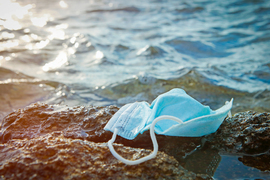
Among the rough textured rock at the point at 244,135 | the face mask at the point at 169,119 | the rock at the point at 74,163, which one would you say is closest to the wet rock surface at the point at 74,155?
the rock at the point at 74,163

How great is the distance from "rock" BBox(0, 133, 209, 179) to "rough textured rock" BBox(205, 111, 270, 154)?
576 millimetres

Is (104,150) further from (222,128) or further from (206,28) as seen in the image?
(206,28)

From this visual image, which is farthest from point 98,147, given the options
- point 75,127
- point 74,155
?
point 75,127

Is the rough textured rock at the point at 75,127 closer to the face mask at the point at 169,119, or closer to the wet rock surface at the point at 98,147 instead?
the wet rock surface at the point at 98,147

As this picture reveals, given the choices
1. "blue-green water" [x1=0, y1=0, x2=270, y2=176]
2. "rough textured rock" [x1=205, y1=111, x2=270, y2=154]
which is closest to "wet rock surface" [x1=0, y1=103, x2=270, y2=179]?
"rough textured rock" [x1=205, y1=111, x2=270, y2=154]

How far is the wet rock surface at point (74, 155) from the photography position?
1.71 m

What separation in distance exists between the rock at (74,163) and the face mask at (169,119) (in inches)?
11.4

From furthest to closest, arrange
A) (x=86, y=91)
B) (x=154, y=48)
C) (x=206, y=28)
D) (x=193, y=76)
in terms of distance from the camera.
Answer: (x=206, y=28) → (x=154, y=48) → (x=193, y=76) → (x=86, y=91)

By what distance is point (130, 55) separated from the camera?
720 cm

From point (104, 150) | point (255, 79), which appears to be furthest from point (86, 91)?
point (255, 79)

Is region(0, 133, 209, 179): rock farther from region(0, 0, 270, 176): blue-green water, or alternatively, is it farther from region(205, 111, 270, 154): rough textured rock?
region(0, 0, 270, 176): blue-green water

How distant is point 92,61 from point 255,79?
4648 mm

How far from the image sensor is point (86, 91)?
5062mm

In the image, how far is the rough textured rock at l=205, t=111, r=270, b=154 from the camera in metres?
2.33
